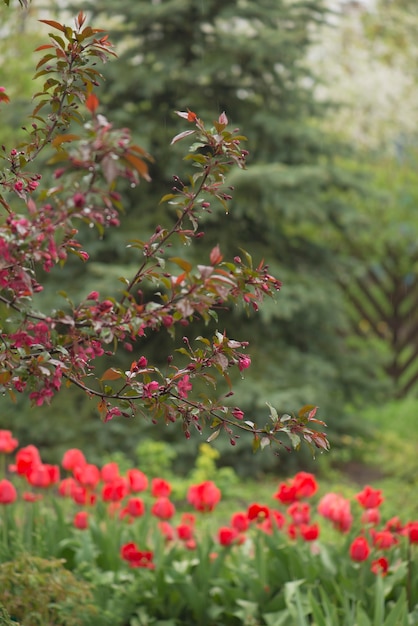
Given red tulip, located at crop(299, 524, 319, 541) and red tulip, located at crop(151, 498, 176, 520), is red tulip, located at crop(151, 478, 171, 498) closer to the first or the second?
red tulip, located at crop(151, 498, 176, 520)

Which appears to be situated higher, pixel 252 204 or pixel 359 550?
pixel 252 204

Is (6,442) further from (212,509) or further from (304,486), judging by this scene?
(304,486)

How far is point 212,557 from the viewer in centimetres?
375

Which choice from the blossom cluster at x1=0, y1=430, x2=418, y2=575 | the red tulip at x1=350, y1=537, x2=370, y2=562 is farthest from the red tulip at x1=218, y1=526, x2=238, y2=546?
the red tulip at x1=350, y1=537, x2=370, y2=562

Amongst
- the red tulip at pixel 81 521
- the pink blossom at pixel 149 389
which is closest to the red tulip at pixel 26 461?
the red tulip at pixel 81 521

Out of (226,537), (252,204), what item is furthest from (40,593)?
(252,204)

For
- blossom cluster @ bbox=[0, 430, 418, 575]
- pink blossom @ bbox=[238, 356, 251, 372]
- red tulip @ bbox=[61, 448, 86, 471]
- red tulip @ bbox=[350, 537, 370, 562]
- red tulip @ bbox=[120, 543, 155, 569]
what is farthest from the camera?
red tulip @ bbox=[61, 448, 86, 471]

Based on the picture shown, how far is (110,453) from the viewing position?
765cm

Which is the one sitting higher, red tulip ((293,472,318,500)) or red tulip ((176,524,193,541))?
red tulip ((293,472,318,500))

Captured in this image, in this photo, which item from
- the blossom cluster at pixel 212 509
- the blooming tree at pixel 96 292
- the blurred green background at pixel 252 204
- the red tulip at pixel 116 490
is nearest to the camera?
the blooming tree at pixel 96 292

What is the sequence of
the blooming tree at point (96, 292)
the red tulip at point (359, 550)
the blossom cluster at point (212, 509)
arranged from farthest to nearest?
the blossom cluster at point (212, 509), the red tulip at point (359, 550), the blooming tree at point (96, 292)

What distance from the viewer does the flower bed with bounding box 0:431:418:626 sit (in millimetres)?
3287

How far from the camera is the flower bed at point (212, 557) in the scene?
3287 mm

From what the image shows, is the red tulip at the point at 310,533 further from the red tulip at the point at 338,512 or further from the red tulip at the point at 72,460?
the red tulip at the point at 72,460
